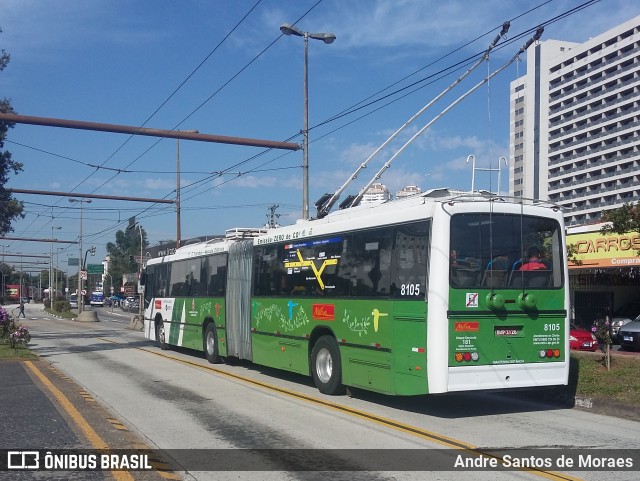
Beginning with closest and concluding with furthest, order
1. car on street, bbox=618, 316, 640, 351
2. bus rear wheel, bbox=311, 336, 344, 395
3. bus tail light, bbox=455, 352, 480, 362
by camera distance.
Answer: bus tail light, bbox=455, 352, 480, 362 → bus rear wheel, bbox=311, 336, 344, 395 → car on street, bbox=618, 316, 640, 351

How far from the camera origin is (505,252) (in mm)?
11188

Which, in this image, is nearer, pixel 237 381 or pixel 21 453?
pixel 21 453

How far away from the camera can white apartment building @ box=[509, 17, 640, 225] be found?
379ft

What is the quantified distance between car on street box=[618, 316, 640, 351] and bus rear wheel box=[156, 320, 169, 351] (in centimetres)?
1590

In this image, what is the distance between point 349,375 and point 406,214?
317 cm

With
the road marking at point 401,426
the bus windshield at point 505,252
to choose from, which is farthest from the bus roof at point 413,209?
the road marking at point 401,426

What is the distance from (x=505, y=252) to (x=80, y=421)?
6709mm

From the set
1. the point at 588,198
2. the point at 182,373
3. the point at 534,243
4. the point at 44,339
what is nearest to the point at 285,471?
the point at 534,243

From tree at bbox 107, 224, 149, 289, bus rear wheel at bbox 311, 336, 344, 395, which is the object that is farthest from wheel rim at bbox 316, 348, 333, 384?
tree at bbox 107, 224, 149, 289

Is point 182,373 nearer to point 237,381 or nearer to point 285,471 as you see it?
point 237,381

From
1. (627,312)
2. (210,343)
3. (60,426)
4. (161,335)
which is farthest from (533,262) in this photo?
(627,312)

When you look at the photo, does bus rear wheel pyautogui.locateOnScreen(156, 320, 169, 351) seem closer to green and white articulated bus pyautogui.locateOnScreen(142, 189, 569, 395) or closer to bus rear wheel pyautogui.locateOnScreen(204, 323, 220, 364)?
bus rear wheel pyautogui.locateOnScreen(204, 323, 220, 364)

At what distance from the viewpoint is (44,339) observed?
30.4 meters

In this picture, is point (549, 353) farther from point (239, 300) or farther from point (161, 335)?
point (161, 335)
